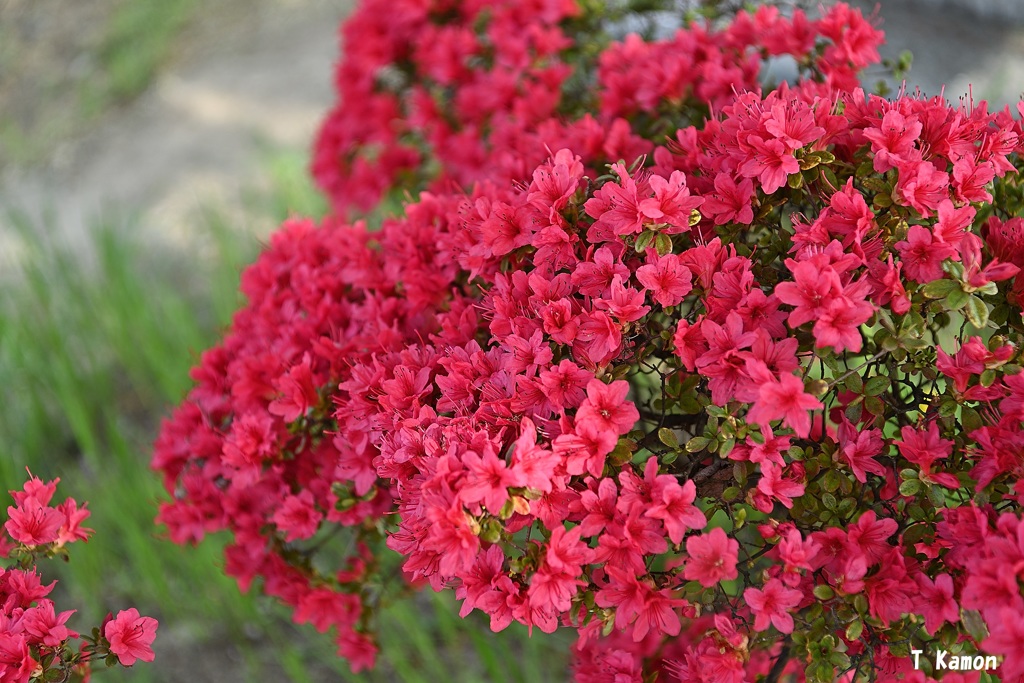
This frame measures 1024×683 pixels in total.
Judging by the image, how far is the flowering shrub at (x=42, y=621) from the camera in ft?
3.60

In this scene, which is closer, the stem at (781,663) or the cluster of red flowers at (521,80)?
the stem at (781,663)

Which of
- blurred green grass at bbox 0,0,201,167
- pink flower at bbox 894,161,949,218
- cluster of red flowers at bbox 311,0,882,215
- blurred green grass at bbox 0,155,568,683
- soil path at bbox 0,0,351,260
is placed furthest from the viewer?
blurred green grass at bbox 0,0,201,167

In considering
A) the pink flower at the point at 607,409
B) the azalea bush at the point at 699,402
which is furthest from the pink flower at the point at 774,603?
the pink flower at the point at 607,409

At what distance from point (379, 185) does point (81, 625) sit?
58.0 inches

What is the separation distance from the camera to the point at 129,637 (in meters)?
1.17

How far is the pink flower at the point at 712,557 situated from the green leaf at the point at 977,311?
0.38 metres

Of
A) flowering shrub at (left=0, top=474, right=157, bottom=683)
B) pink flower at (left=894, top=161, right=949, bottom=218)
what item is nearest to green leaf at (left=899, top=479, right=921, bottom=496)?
pink flower at (left=894, top=161, right=949, bottom=218)

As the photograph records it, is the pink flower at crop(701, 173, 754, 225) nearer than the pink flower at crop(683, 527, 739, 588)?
No

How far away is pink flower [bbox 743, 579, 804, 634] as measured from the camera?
1.04 metres

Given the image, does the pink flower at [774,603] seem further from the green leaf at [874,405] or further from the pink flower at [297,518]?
the pink flower at [297,518]

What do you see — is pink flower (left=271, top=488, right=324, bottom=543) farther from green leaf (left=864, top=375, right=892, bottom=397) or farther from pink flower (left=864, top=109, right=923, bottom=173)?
pink flower (left=864, top=109, right=923, bottom=173)

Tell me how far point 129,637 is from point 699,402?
2.71 ft

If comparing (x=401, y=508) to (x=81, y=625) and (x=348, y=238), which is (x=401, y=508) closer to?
(x=348, y=238)

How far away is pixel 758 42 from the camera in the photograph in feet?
5.79
